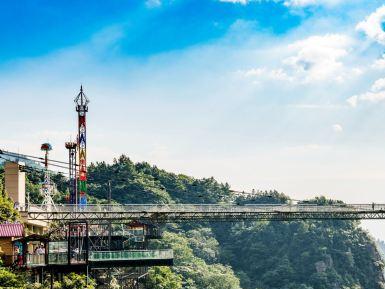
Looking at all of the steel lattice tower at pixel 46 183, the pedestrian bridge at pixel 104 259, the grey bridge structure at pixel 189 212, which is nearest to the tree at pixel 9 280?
the pedestrian bridge at pixel 104 259

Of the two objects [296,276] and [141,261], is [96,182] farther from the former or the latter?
[141,261]

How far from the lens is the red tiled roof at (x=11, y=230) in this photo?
6009 cm

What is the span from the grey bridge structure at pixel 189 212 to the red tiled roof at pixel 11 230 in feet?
47.8

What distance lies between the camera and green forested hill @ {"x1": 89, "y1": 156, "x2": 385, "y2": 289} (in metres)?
156

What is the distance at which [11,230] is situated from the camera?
60.6 m

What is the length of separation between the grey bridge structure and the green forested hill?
51034 mm

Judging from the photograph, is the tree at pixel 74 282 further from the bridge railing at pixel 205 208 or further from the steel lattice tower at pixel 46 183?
the steel lattice tower at pixel 46 183

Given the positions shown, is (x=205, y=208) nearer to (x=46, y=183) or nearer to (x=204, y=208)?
(x=204, y=208)

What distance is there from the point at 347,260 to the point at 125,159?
63195 millimetres

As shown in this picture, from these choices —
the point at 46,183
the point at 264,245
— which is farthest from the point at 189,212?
the point at 264,245

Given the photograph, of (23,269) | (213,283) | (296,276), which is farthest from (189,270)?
(23,269)

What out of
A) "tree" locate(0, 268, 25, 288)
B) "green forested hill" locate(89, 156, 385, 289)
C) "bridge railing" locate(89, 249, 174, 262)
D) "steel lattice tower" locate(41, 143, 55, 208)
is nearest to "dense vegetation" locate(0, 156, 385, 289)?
"green forested hill" locate(89, 156, 385, 289)

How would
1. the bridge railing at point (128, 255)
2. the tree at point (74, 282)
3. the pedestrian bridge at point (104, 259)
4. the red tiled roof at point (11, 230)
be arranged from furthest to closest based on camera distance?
1. the bridge railing at point (128, 255)
2. the tree at point (74, 282)
3. the pedestrian bridge at point (104, 259)
4. the red tiled roof at point (11, 230)

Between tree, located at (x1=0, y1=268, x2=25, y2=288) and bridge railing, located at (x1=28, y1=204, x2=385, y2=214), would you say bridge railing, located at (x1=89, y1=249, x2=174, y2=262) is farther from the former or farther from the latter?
tree, located at (x1=0, y1=268, x2=25, y2=288)
